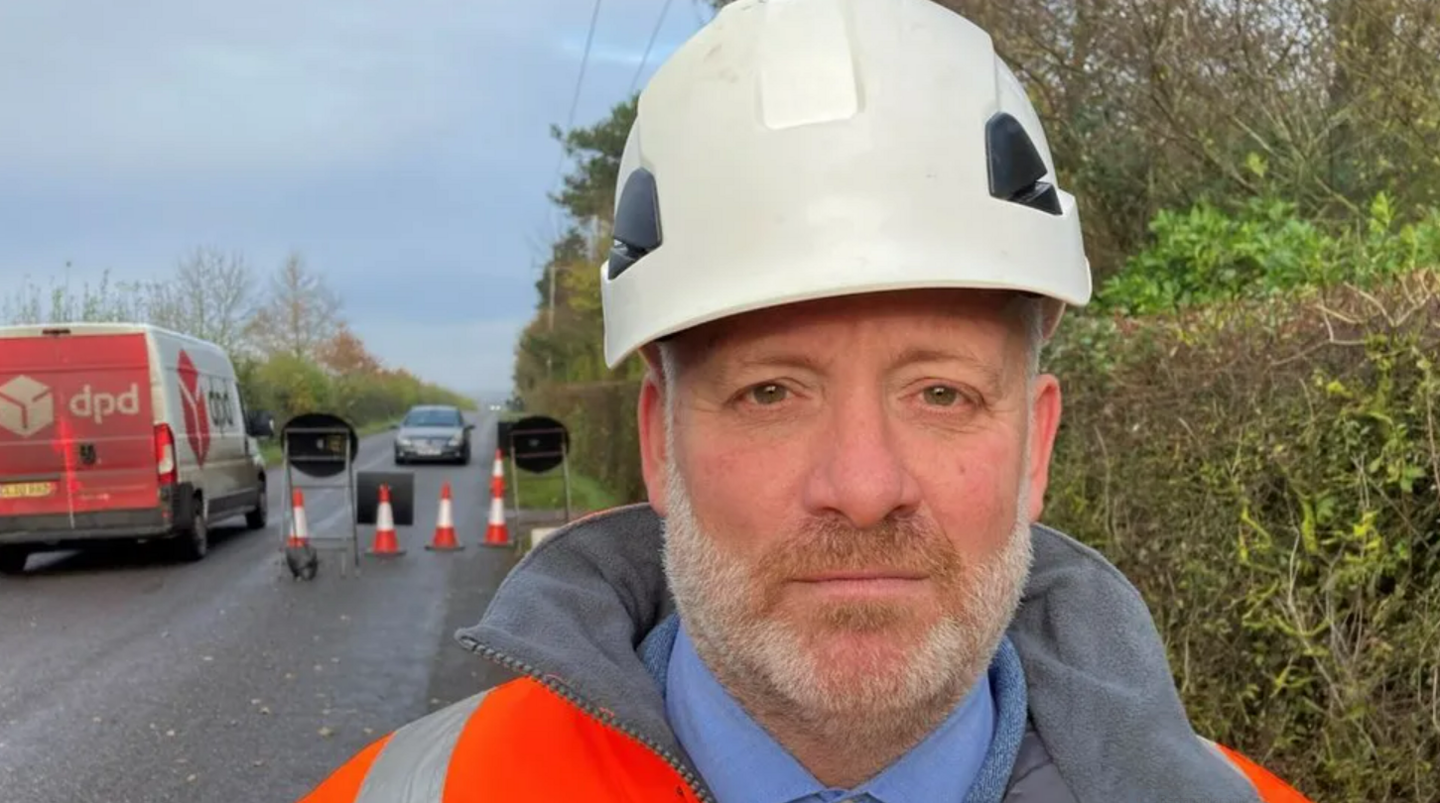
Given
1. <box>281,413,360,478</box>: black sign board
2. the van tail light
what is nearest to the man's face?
<box>281,413,360,478</box>: black sign board

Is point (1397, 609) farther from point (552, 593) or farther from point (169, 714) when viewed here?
point (169, 714)

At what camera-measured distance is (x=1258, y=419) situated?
384cm

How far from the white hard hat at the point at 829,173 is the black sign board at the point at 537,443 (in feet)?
40.6

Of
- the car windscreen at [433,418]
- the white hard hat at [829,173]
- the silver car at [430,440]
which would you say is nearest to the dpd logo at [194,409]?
the white hard hat at [829,173]

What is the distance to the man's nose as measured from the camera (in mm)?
1398

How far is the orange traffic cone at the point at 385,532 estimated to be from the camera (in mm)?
13523

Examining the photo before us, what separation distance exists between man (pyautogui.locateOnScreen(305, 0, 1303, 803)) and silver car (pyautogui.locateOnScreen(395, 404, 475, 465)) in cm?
3135

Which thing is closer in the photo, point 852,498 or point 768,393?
point 852,498

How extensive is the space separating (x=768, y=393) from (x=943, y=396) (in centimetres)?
21

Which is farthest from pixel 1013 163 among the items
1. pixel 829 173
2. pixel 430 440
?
pixel 430 440

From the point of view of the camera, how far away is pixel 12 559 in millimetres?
13203

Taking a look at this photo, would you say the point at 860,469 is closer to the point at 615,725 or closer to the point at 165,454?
the point at 615,725

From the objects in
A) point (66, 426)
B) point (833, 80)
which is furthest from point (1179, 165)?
point (66, 426)

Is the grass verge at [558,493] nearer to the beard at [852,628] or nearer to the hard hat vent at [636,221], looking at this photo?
the hard hat vent at [636,221]
